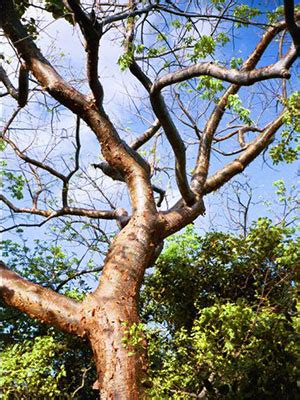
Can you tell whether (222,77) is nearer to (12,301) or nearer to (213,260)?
(12,301)

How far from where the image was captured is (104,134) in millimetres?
5223

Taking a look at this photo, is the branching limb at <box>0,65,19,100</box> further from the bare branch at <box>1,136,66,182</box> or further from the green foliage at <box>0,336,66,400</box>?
the green foliage at <box>0,336,66,400</box>

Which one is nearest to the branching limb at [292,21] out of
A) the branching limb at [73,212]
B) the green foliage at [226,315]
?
the green foliage at [226,315]

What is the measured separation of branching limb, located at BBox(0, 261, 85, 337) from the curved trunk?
5.7 inches

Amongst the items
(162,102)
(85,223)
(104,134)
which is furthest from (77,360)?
(162,102)

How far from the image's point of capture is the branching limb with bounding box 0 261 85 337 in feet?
13.5

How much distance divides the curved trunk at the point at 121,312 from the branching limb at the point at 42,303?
0.14 meters

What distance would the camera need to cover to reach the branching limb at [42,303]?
13.5 feet

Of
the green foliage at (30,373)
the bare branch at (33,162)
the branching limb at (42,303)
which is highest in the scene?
the bare branch at (33,162)

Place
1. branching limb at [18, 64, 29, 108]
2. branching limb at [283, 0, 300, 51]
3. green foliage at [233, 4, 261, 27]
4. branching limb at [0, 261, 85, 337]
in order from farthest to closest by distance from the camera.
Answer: green foliage at [233, 4, 261, 27]
branching limb at [18, 64, 29, 108]
branching limb at [0, 261, 85, 337]
branching limb at [283, 0, 300, 51]

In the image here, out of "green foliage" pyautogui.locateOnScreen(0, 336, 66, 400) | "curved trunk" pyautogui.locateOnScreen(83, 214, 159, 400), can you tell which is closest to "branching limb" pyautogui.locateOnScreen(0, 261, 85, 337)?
"curved trunk" pyautogui.locateOnScreen(83, 214, 159, 400)

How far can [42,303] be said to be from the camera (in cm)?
429

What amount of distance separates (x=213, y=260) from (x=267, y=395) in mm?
2879

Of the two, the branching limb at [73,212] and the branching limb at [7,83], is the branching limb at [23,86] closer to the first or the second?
the branching limb at [7,83]
